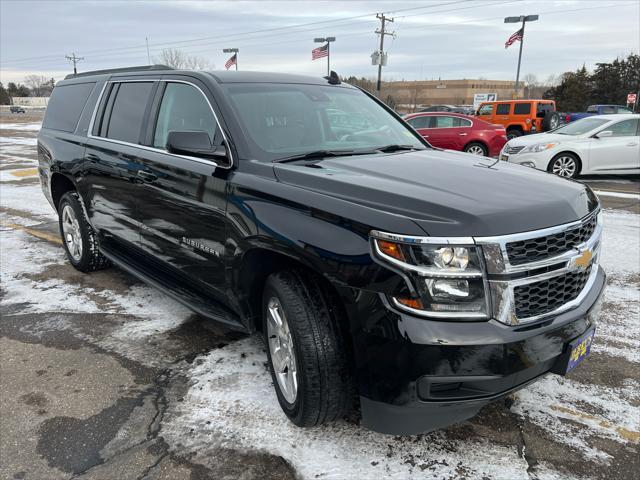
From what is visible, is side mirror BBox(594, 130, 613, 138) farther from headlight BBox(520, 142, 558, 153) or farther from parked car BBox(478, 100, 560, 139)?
parked car BBox(478, 100, 560, 139)

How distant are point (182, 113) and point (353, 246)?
1943mm

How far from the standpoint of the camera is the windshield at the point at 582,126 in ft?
38.2

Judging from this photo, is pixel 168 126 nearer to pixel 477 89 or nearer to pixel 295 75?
pixel 295 75

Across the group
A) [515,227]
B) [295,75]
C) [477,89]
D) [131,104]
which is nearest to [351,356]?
[515,227]

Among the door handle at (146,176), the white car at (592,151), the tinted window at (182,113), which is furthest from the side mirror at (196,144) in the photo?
the white car at (592,151)

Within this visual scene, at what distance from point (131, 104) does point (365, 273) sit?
2876 mm

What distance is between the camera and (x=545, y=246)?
86.3 inches

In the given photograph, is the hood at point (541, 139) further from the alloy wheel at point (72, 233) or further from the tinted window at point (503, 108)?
the tinted window at point (503, 108)

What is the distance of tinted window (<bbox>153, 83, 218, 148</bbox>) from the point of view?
3.26 m

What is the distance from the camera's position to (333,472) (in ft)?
7.87

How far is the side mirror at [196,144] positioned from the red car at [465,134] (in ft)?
39.6

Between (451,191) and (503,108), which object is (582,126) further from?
(451,191)

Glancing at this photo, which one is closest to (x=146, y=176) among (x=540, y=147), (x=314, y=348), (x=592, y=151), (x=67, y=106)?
(x=314, y=348)

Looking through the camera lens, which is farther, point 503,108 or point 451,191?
point 503,108
